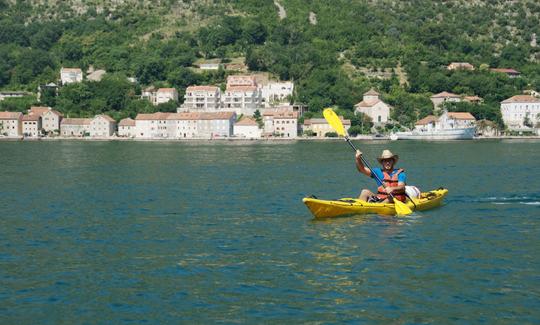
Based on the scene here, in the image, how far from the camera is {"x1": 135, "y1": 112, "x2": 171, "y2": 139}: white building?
139062mm

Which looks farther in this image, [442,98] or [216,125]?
[442,98]

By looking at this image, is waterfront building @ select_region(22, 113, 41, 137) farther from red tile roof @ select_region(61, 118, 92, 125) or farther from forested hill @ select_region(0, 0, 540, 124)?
forested hill @ select_region(0, 0, 540, 124)

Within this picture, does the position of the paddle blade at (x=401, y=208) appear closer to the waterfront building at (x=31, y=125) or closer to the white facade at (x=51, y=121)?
the waterfront building at (x=31, y=125)

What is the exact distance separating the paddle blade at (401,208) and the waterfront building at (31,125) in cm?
12032

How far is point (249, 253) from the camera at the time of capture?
22.2 meters

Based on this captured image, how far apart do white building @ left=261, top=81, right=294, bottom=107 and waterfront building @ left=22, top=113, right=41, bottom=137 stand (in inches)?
1580

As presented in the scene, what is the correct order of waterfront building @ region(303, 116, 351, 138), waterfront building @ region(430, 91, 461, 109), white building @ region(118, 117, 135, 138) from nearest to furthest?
waterfront building @ region(303, 116, 351, 138) → white building @ region(118, 117, 135, 138) → waterfront building @ region(430, 91, 461, 109)

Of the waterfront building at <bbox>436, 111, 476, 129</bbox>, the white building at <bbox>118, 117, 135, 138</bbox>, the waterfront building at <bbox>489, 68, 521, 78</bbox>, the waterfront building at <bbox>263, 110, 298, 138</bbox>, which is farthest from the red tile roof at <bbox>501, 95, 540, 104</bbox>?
the white building at <bbox>118, 117, 135, 138</bbox>

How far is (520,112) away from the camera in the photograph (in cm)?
14375

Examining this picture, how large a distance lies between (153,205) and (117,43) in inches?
6102

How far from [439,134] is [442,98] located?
63.9 ft

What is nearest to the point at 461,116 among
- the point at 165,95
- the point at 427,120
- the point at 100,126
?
the point at 427,120

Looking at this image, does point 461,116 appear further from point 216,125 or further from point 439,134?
point 216,125

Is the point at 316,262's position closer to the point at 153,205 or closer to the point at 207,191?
the point at 153,205
